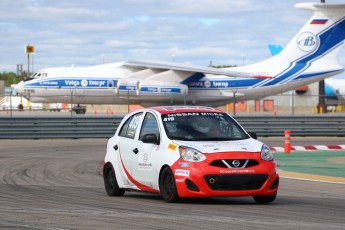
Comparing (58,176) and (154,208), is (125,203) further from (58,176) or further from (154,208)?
(58,176)

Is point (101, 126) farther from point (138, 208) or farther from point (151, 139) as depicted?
point (138, 208)

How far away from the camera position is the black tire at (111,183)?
13.8 metres

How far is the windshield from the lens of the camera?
41.6ft

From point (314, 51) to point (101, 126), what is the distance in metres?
21.7

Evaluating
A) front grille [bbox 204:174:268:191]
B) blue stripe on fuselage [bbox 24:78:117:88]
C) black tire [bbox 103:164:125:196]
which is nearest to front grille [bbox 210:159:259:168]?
front grille [bbox 204:174:268:191]

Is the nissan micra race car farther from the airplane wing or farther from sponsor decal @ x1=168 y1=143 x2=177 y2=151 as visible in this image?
the airplane wing

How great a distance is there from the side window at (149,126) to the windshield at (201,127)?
0.61 feet

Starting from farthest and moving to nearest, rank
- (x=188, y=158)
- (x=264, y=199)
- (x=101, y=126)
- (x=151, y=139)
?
(x=101, y=126) → (x=151, y=139) → (x=264, y=199) → (x=188, y=158)

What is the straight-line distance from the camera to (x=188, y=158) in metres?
12.0

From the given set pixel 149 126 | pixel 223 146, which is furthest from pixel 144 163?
pixel 223 146

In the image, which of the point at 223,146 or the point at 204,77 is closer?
the point at 223,146

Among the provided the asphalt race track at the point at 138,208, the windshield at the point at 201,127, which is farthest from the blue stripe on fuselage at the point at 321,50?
the windshield at the point at 201,127

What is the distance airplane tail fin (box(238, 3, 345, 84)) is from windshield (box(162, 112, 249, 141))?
38726mm

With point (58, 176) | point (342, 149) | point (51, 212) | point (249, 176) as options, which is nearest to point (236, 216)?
point (249, 176)
